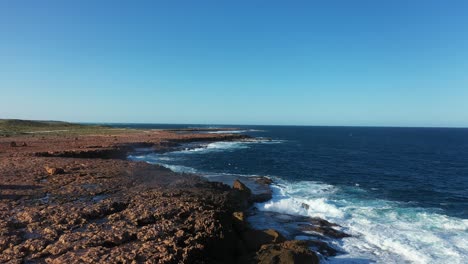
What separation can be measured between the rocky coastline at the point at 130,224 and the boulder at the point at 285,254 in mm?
47

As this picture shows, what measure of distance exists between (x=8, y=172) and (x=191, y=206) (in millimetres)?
19366

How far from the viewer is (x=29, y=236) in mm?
14555

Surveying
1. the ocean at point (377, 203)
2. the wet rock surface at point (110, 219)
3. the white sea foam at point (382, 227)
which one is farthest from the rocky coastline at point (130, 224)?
the ocean at point (377, 203)

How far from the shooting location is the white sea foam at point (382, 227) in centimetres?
1831

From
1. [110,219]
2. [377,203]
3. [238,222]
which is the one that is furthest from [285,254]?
[377,203]

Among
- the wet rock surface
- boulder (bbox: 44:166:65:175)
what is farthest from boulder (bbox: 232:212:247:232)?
boulder (bbox: 44:166:65:175)

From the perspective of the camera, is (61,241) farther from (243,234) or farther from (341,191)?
(341,191)

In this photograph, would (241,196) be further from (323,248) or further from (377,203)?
(377,203)

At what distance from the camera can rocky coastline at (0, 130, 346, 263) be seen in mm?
13297

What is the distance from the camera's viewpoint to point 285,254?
48.6 ft

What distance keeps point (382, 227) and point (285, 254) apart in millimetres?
11722

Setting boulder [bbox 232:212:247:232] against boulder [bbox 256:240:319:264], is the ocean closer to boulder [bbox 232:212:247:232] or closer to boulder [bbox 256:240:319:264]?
boulder [bbox 256:240:319:264]

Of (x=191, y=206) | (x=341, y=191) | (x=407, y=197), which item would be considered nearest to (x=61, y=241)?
(x=191, y=206)

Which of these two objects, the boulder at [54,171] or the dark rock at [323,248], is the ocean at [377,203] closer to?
the dark rock at [323,248]
